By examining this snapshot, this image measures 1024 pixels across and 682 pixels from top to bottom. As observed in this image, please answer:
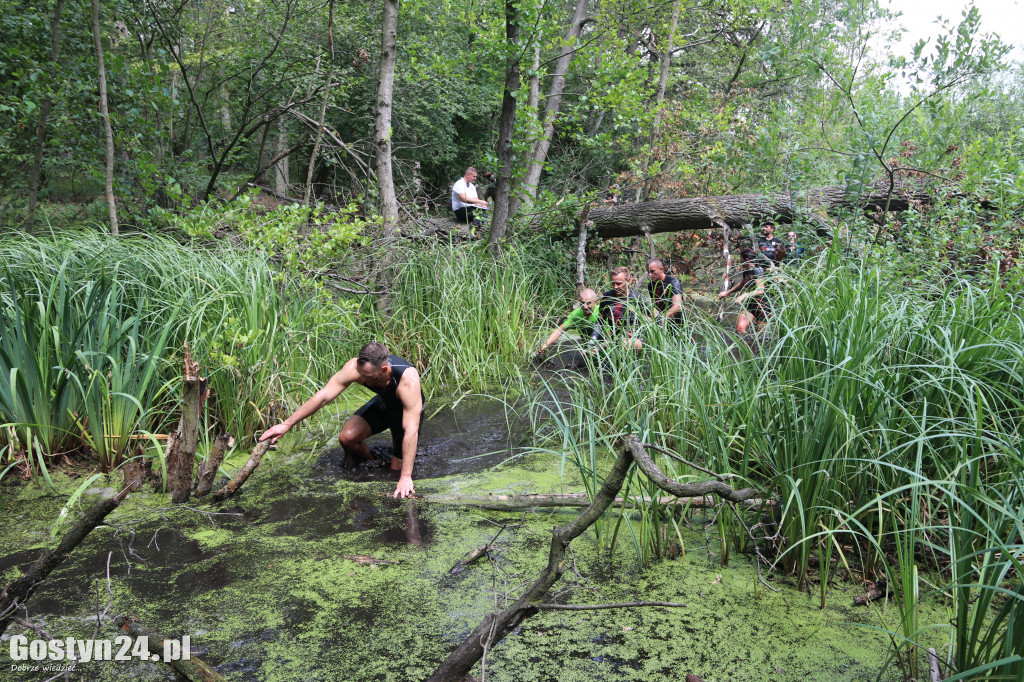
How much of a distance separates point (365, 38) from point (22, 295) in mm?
8749

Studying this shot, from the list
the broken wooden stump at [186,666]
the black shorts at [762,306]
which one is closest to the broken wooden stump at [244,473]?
the broken wooden stump at [186,666]

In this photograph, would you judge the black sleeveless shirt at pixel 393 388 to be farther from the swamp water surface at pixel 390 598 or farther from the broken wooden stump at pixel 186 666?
the broken wooden stump at pixel 186 666

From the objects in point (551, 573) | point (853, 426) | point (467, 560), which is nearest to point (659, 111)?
point (853, 426)

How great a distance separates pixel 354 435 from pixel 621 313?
8.45 ft

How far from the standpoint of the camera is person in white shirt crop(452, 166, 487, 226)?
853 cm

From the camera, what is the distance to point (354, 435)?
4250 millimetres

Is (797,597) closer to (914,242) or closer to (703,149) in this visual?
(914,242)

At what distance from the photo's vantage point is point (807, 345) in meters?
2.88

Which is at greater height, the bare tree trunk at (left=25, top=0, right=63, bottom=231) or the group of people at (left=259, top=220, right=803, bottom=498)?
the bare tree trunk at (left=25, top=0, right=63, bottom=231)

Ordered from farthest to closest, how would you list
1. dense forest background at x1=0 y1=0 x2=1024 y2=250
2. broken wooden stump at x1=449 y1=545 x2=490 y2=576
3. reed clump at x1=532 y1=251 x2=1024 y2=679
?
1. dense forest background at x1=0 y1=0 x2=1024 y2=250
2. broken wooden stump at x1=449 y1=545 x2=490 y2=576
3. reed clump at x1=532 y1=251 x2=1024 y2=679

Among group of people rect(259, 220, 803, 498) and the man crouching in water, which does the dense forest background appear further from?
the man crouching in water

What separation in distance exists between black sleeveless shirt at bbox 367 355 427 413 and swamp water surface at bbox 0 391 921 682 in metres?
0.77

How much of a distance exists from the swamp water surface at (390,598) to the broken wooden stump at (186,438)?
0.46 feet

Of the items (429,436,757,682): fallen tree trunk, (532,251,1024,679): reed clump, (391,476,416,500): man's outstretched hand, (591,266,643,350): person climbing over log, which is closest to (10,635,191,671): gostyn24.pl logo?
(429,436,757,682): fallen tree trunk
